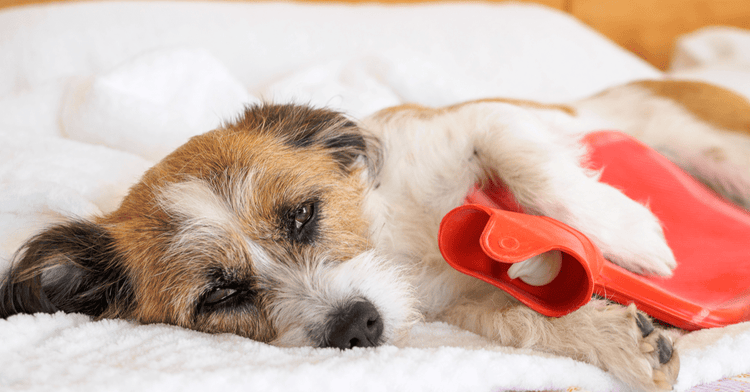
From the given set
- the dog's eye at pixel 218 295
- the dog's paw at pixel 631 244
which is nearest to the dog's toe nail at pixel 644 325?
the dog's paw at pixel 631 244

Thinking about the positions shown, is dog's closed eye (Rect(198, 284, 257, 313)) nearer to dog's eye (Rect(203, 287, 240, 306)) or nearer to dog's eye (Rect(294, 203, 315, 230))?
dog's eye (Rect(203, 287, 240, 306))

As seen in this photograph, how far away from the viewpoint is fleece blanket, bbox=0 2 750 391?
3.17 feet

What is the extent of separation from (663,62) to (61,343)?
5.46 meters

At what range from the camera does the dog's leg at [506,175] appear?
4.61 ft

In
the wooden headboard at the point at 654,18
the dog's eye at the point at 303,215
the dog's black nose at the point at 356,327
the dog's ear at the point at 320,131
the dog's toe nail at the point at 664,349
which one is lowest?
Result: the wooden headboard at the point at 654,18

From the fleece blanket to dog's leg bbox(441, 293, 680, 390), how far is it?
0.05 m

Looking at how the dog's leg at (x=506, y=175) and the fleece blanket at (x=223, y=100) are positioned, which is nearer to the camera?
the fleece blanket at (x=223, y=100)

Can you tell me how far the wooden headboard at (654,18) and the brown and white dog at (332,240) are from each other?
351cm

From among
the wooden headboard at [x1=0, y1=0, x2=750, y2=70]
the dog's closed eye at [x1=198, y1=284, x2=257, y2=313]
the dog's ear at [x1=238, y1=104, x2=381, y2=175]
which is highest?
the dog's ear at [x1=238, y1=104, x2=381, y2=175]

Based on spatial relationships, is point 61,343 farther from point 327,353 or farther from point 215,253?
point 327,353

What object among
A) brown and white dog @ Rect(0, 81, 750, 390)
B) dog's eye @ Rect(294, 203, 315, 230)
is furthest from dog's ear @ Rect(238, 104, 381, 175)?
dog's eye @ Rect(294, 203, 315, 230)

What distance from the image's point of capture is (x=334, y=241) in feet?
4.68

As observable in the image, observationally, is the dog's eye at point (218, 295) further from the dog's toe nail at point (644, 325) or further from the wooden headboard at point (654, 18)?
the wooden headboard at point (654, 18)

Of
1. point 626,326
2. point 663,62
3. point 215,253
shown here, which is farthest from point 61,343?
point 663,62
